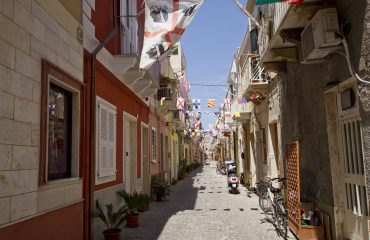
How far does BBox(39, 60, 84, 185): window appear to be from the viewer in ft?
17.1

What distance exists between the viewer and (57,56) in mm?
5770

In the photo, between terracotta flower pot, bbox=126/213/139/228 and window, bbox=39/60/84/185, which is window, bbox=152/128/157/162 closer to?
terracotta flower pot, bbox=126/213/139/228

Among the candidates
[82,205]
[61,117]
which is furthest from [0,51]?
[82,205]

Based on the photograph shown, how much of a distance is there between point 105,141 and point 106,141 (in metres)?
0.09

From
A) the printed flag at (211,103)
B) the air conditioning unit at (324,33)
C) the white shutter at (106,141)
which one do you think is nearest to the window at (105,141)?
the white shutter at (106,141)

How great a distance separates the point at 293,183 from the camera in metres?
8.27

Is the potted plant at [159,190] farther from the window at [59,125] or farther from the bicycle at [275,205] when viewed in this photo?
the window at [59,125]

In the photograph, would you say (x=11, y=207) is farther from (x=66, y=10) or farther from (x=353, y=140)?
(x=353, y=140)

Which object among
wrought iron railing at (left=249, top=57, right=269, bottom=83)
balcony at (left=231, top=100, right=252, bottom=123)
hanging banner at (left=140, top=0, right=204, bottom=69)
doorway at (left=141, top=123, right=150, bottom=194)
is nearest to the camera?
hanging banner at (left=140, top=0, right=204, bottom=69)

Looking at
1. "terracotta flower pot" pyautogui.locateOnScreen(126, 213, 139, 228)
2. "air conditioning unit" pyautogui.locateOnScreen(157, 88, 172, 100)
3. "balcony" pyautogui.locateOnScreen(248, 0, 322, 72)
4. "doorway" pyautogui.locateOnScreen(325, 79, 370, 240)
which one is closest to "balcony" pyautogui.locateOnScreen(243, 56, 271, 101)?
"balcony" pyautogui.locateOnScreen(248, 0, 322, 72)

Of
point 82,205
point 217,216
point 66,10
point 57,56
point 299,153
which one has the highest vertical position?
point 66,10

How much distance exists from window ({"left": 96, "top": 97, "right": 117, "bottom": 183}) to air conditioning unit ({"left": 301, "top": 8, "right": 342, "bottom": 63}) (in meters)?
4.51

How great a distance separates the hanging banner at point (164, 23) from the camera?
7105 mm

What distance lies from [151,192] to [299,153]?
7.84 meters
